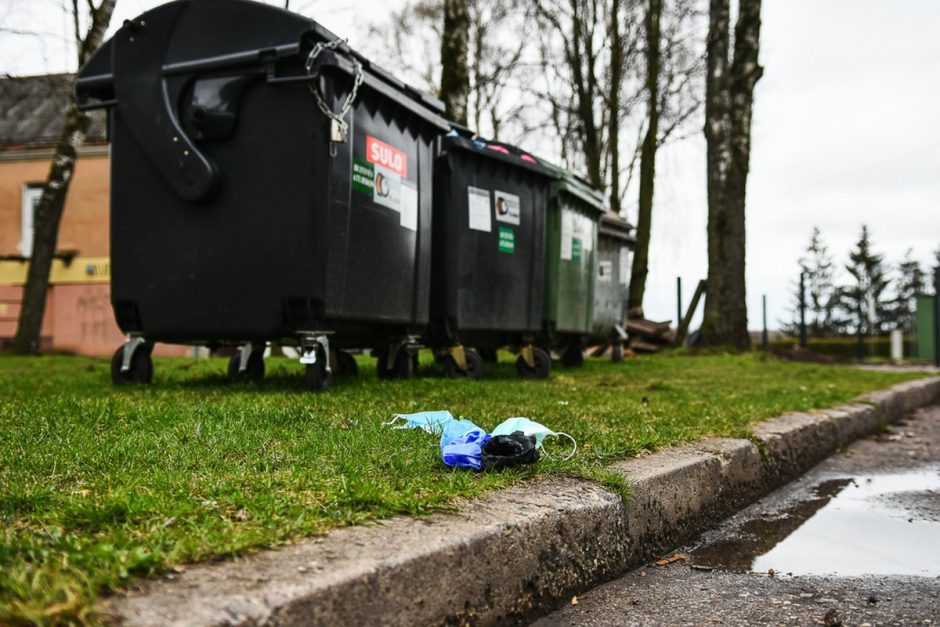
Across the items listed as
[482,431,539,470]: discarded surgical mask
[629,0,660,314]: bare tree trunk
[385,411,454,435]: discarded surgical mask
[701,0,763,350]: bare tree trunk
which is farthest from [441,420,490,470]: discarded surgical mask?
[629,0,660,314]: bare tree trunk

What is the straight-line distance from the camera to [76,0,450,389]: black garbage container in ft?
17.8

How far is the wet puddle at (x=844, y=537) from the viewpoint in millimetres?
2859

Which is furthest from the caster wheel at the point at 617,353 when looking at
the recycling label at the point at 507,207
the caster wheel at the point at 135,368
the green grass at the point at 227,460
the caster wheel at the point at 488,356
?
the caster wheel at the point at 135,368

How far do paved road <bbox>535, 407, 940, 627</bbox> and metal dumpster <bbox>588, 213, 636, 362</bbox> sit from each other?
21.0 feet

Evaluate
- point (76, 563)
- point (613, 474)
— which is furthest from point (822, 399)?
point (76, 563)

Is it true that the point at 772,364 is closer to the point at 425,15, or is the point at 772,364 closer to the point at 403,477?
the point at 403,477

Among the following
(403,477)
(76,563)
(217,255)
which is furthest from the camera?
(217,255)

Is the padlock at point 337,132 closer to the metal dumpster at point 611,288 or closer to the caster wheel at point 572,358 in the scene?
the metal dumpster at point 611,288

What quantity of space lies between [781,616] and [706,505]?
112cm

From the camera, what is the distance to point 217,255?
561 cm

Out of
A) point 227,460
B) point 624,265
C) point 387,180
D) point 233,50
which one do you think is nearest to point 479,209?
point 387,180

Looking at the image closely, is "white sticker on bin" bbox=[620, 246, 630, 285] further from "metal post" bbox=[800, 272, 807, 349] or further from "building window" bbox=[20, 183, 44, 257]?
"building window" bbox=[20, 183, 44, 257]

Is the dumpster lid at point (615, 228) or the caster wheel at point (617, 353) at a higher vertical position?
the dumpster lid at point (615, 228)

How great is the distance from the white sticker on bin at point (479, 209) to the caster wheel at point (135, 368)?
8.99 feet
